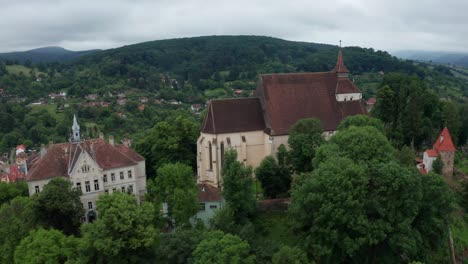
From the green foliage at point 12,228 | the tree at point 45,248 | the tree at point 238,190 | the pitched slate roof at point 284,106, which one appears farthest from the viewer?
the pitched slate roof at point 284,106

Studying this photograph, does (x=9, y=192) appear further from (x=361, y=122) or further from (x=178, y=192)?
(x=361, y=122)

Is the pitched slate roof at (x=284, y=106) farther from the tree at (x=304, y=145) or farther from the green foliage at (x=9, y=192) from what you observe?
the green foliage at (x=9, y=192)

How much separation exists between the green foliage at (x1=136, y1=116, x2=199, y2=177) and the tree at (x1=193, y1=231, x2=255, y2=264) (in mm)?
25463

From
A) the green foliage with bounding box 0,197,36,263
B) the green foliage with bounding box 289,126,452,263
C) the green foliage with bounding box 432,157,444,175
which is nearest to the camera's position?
the green foliage with bounding box 289,126,452,263

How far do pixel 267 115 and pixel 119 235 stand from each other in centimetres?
2584

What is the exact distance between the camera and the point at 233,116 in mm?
51375

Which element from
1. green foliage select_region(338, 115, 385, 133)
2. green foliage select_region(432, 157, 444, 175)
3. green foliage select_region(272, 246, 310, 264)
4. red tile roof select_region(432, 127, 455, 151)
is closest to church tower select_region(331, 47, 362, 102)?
green foliage select_region(338, 115, 385, 133)

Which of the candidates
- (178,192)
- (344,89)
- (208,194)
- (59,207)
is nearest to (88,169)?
(59,207)

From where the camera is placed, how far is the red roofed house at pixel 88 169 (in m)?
43.0

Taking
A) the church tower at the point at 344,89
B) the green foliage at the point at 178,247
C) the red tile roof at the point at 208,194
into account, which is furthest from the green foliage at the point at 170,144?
the green foliage at the point at 178,247

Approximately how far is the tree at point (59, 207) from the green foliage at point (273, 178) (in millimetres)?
18128

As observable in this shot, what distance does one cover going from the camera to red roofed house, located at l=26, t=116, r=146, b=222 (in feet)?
141

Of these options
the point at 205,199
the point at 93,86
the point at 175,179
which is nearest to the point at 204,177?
the point at 205,199

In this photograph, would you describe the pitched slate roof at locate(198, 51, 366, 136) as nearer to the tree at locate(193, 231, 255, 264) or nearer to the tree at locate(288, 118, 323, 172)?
the tree at locate(288, 118, 323, 172)
